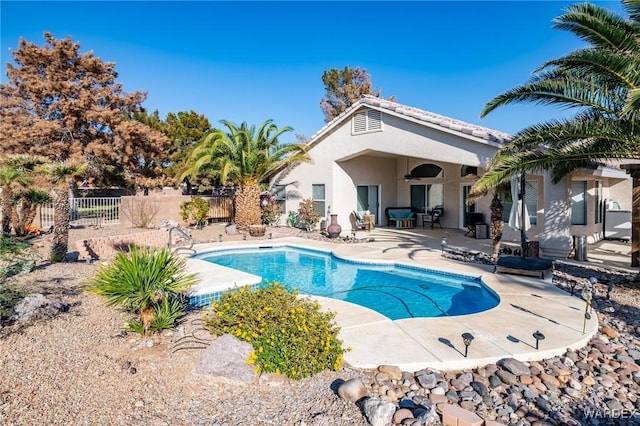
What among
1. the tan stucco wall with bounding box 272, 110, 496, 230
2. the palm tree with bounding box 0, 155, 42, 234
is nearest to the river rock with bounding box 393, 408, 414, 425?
the tan stucco wall with bounding box 272, 110, 496, 230

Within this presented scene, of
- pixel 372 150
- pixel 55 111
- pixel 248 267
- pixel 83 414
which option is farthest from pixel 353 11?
pixel 55 111

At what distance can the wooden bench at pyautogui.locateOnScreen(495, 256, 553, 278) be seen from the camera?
10.0 m

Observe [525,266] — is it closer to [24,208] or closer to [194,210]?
[194,210]

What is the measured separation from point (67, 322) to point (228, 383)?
142 inches

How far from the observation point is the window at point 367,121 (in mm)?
18703

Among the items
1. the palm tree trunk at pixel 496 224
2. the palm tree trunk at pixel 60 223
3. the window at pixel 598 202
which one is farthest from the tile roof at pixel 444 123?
the palm tree trunk at pixel 60 223

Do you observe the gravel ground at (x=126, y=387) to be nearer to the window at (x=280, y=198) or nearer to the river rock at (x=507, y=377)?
the river rock at (x=507, y=377)

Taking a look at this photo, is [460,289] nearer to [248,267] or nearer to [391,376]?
[391,376]

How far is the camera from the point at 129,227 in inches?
844

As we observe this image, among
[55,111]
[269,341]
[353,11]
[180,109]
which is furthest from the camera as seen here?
[180,109]

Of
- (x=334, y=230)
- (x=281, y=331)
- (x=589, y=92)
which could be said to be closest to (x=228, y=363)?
(x=281, y=331)

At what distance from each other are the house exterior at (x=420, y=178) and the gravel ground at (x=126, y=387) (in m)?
11.8

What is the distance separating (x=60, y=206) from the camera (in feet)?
38.3

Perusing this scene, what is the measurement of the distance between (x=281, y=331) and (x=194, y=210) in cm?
1827
